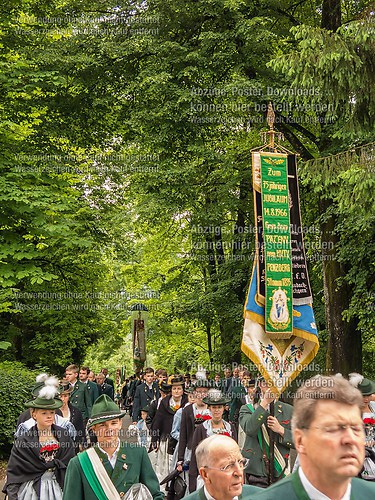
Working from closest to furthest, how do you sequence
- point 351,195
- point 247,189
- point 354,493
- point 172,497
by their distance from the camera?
point 354,493
point 172,497
point 351,195
point 247,189

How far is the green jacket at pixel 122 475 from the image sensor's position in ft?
19.2

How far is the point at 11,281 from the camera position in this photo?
59.0 feet

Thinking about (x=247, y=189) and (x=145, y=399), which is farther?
(x=247, y=189)

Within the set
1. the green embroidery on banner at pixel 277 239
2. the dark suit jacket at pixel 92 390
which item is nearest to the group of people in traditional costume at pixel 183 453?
the green embroidery on banner at pixel 277 239

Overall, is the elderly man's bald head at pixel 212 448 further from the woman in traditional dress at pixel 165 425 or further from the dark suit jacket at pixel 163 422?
the dark suit jacket at pixel 163 422

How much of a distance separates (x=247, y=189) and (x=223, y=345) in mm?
6649

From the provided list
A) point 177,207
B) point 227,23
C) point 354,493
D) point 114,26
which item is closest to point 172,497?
point 354,493

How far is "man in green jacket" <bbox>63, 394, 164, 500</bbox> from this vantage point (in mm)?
5859

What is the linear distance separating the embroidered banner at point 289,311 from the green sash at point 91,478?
572 cm

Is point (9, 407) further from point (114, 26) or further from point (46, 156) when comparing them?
point (114, 26)

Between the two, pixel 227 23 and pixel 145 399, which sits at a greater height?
pixel 227 23

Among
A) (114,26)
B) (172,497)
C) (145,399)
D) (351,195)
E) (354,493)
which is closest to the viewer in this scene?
(354,493)

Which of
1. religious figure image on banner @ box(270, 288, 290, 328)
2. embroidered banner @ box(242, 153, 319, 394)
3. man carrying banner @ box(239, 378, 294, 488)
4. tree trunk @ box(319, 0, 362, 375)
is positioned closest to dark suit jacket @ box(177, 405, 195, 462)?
embroidered banner @ box(242, 153, 319, 394)

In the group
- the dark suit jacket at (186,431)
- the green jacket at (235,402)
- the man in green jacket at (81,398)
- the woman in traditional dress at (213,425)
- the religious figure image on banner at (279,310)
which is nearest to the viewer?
the woman in traditional dress at (213,425)
